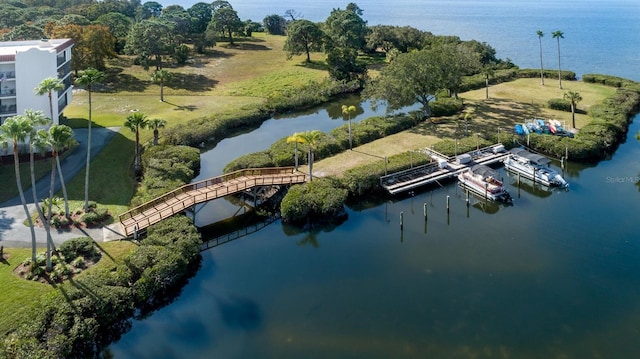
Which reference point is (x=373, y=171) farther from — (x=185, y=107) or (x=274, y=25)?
(x=274, y=25)

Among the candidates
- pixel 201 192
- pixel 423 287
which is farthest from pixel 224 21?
pixel 423 287

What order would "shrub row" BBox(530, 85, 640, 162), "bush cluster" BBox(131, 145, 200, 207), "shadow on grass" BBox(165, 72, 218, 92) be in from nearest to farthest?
"bush cluster" BBox(131, 145, 200, 207) → "shrub row" BBox(530, 85, 640, 162) → "shadow on grass" BBox(165, 72, 218, 92)

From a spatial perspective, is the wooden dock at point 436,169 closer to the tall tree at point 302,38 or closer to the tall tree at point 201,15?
the tall tree at point 302,38

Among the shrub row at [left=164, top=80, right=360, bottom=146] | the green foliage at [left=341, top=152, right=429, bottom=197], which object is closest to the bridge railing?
the green foliage at [left=341, top=152, right=429, bottom=197]

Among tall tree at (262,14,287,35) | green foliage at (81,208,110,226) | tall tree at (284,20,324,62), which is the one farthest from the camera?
tall tree at (262,14,287,35)

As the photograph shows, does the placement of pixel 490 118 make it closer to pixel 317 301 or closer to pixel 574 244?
pixel 574 244

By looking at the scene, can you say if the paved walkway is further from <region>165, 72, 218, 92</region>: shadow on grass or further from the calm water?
<region>165, 72, 218, 92</region>: shadow on grass

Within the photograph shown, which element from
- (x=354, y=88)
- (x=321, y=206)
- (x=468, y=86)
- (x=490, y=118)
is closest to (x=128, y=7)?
(x=354, y=88)
